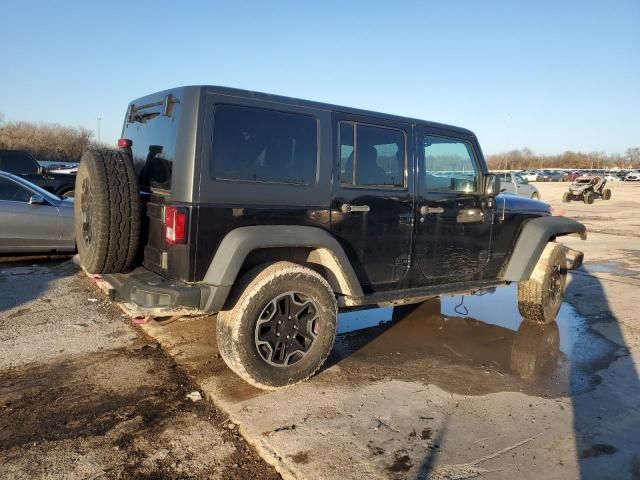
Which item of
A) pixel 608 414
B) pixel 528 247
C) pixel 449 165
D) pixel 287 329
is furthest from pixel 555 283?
pixel 287 329

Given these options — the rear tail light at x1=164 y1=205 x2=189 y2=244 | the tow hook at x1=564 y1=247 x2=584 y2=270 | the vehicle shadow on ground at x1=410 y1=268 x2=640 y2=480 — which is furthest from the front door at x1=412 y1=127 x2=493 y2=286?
the rear tail light at x1=164 y1=205 x2=189 y2=244

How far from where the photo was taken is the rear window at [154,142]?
3502mm

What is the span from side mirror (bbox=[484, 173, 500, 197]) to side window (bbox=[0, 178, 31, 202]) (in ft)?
21.6

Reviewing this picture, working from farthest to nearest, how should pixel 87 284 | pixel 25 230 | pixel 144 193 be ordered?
pixel 25 230 < pixel 87 284 < pixel 144 193

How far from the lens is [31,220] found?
7.41m

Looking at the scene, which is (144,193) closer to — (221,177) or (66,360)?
(221,177)

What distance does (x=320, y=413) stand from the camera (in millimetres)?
3330

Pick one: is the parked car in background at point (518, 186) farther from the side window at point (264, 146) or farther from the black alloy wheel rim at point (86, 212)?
the black alloy wheel rim at point (86, 212)

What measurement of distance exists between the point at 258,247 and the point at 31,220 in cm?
559

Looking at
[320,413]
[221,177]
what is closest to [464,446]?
[320,413]

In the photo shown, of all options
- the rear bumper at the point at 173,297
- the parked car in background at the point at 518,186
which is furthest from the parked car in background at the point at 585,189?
the rear bumper at the point at 173,297

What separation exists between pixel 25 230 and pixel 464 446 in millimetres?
6942

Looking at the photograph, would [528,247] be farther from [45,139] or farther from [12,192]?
[45,139]

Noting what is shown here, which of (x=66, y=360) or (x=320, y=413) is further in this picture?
(x=66, y=360)
